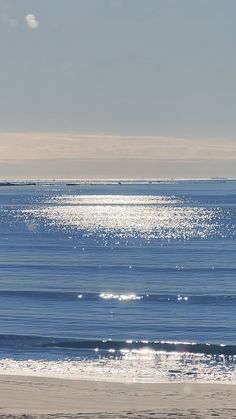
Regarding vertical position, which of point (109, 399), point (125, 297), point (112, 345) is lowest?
point (109, 399)

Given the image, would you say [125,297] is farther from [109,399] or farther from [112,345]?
[109,399]

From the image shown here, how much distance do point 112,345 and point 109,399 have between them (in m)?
7.13

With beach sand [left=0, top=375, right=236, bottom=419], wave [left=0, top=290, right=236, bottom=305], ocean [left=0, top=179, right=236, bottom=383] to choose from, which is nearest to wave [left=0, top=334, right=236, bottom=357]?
ocean [left=0, top=179, right=236, bottom=383]

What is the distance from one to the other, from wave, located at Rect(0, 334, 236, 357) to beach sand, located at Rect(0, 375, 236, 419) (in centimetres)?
445

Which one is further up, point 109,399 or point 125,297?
point 125,297

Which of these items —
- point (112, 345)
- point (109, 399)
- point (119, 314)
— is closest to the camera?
point (109, 399)

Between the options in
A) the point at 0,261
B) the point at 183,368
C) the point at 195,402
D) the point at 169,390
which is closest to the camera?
the point at 195,402

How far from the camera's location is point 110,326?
32000 millimetres

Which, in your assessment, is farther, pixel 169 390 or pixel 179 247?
pixel 179 247

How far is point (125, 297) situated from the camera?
1588 inches

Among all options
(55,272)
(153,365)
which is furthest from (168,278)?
(153,365)

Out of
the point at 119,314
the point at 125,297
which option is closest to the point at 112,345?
the point at 119,314

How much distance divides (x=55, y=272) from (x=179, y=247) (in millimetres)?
23968

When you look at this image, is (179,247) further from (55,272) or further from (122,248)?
(55,272)
